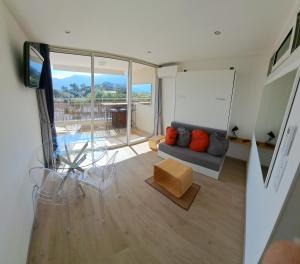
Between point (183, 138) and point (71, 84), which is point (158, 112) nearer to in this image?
point (183, 138)

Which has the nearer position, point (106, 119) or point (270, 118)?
point (270, 118)

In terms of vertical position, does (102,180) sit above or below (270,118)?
below

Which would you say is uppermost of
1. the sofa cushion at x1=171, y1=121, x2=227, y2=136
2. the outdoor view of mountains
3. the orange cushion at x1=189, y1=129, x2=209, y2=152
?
the outdoor view of mountains

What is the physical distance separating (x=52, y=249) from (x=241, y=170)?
3404 millimetres

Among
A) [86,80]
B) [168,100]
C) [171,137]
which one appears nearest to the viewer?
[171,137]

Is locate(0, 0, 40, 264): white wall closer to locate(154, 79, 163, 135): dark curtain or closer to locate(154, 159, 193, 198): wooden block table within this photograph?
locate(154, 159, 193, 198): wooden block table

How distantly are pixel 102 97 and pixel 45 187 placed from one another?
282 cm

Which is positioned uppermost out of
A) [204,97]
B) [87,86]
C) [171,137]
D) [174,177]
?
[87,86]

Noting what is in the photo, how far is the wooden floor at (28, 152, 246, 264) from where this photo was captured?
4.79 ft

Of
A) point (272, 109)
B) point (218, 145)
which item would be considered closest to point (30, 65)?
point (218, 145)

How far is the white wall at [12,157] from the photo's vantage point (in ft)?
3.58

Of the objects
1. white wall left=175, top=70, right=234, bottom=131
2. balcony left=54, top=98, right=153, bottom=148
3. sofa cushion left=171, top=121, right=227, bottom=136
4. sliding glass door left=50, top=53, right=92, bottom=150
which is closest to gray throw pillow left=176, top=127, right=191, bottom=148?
sofa cushion left=171, top=121, right=227, bottom=136

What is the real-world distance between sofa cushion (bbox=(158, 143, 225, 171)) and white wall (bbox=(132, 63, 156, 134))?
2.01 metres

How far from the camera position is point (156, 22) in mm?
1833
